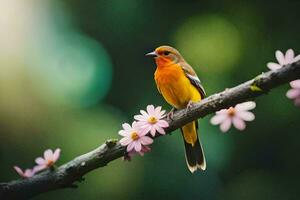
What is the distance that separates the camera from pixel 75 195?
1965 mm

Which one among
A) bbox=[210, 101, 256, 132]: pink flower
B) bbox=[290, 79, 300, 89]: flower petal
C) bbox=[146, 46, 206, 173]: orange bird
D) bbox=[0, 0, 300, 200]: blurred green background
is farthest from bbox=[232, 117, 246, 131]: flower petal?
bbox=[0, 0, 300, 200]: blurred green background

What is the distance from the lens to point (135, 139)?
2.66 feet

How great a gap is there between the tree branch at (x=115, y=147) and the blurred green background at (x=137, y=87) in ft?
2.86

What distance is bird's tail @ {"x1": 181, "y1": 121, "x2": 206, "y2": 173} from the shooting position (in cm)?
115

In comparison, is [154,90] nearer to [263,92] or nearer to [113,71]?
[113,71]

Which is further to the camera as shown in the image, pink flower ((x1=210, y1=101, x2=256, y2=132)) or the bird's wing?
the bird's wing

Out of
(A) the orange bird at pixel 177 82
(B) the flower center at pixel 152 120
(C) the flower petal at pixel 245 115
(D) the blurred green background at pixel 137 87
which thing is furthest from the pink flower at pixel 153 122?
(D) the blurred green background at pixel 137 87

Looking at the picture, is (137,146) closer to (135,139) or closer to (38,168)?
(135,139)

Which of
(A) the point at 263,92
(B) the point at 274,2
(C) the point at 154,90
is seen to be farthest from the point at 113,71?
(A) the point at 263,92

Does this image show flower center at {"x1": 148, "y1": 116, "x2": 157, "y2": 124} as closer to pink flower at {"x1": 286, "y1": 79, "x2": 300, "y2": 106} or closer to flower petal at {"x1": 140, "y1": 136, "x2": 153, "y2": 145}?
flower petal at {"x1": 140, "y1": 136, "x2": 153, "y2": 145}

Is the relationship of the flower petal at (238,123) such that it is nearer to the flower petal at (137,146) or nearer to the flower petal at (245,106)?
the flower petal at (245,106)

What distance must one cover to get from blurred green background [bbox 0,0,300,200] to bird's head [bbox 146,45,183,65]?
2.15ft

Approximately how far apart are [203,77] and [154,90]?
0.23 m

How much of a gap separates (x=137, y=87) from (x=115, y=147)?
1.23 m
